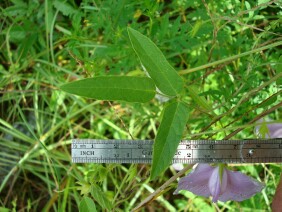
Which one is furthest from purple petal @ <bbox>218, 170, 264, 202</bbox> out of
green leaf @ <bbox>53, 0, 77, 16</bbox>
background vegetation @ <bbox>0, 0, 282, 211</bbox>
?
green leaf @ <bbox>53, 0, 77, 16</bbox>

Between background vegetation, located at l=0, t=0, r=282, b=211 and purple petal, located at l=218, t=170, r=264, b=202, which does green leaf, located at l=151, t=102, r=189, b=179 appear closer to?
purple petal, located at l=218, t=170, r=264, b=202

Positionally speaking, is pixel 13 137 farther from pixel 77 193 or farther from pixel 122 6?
pixel 122 6

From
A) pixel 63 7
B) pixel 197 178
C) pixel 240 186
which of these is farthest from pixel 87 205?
pixel 63 7

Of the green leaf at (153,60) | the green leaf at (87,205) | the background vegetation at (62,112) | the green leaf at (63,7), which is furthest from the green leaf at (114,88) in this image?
the green leaf at (63,7)

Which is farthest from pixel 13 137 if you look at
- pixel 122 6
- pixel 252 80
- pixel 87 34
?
pixel 252 80

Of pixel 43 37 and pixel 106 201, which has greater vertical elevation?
pixel 43 37

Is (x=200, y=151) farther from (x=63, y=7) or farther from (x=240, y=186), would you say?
(x=63, y=7)

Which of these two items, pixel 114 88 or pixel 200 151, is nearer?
pixel 114 88
